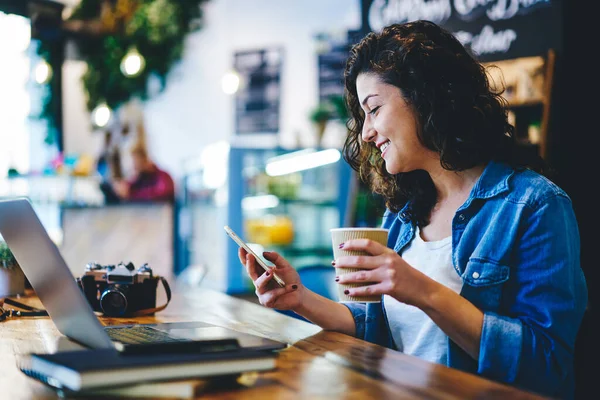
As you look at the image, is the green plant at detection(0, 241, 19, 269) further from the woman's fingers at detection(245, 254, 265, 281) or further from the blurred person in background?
the blurred person in background

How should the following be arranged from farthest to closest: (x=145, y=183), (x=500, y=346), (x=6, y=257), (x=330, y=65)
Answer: (x=145, y=183)
(x=330, y=65)
(x=6, y=257)
(x=500, y=346)

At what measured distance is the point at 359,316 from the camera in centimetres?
151

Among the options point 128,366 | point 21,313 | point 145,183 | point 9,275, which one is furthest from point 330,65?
point 128,366

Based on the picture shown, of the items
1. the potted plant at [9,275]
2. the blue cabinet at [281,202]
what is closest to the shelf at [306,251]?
the blue cabinet at [281,202]

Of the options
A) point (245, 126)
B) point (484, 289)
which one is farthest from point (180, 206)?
point (484, 289)

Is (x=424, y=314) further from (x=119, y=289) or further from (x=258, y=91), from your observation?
(x=258, y=91)

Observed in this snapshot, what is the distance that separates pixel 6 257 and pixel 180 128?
6.30 metres

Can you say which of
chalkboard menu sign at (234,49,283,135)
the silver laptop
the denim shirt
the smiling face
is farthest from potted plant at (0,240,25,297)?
chalkboard menu sign at (234,49,283,135)

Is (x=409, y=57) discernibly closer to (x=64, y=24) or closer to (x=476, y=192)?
(x=476, y=192)

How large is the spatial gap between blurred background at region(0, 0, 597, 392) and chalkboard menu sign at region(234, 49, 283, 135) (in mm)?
15

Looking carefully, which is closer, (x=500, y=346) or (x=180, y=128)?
(x=500, y=346)

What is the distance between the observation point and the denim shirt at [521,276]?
1.17 meters

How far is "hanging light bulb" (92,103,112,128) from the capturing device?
7.53 metres

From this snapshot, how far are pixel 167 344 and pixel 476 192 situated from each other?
803mm
